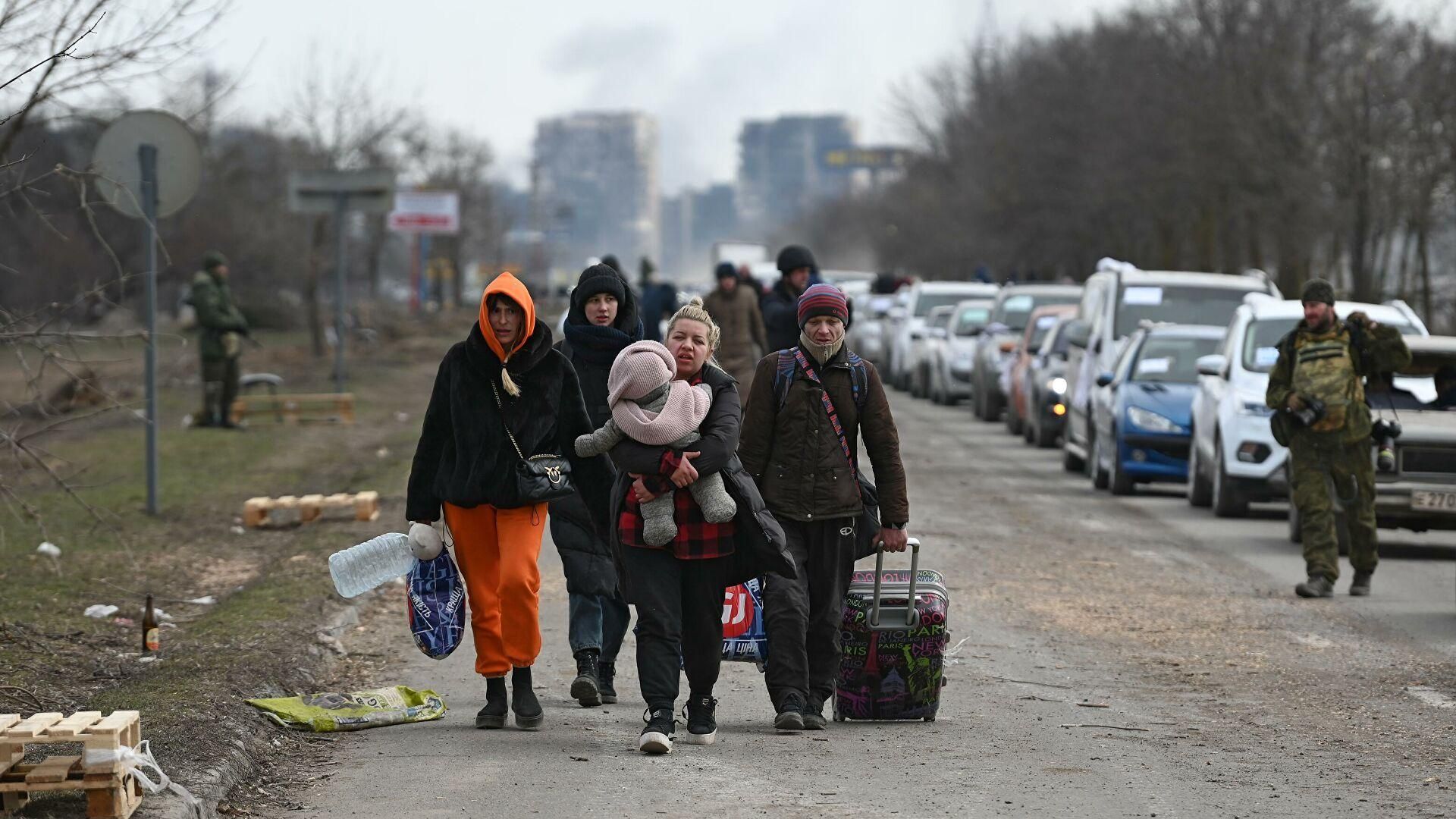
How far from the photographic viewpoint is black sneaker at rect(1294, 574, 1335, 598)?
Result: 12453 millimetres

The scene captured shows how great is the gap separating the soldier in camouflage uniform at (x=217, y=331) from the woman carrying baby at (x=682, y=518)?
51.3 feet

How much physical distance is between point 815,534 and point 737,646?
1.89 ft

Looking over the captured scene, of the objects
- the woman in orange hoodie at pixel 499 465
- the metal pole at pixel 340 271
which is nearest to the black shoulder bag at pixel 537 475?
the woman in orange hoodie at pixel 499 465

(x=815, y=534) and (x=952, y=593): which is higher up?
(x=815, y=534)

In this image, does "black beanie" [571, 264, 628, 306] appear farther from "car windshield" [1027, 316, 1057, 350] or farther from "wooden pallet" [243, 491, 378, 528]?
"car windshield" [1027, 316, 1057, 350]

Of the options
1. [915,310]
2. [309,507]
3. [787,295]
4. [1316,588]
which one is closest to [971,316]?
[915,310]

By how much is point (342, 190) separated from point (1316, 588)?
15.6 meters

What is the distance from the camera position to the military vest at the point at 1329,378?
12.4 meters

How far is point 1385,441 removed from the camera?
13898 mm

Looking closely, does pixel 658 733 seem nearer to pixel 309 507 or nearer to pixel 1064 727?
pixel 1064 727

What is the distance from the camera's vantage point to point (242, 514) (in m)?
16.0

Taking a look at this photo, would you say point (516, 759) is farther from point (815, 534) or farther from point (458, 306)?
point (458, 306)

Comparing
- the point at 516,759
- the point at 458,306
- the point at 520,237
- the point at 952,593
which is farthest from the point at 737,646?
the point at 520,237

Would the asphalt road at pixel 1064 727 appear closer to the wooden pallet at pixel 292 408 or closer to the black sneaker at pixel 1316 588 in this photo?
the black sneaker at pixel 1316 588
